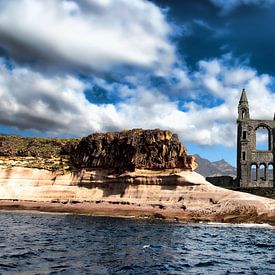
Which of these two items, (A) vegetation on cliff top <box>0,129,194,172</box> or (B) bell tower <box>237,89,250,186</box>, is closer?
(A) vegetation on cliff top <box>0,129,194,172</box>

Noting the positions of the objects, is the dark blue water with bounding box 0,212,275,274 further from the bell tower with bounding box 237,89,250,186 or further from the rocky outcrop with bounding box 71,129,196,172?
the bell tower with bounding box 237,89,250,186

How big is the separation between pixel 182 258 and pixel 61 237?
11.1m

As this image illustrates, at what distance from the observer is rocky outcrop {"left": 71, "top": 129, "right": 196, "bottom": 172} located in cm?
6156

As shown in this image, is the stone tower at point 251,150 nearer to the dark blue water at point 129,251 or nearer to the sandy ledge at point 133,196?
the sandy ledge at point 133,196

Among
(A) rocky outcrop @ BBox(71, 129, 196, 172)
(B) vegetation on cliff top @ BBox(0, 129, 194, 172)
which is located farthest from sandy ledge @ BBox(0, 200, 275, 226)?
(B) vegetation on cliff top @ BBox(0, 129, 194, 172)

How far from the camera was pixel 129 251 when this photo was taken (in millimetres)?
25266

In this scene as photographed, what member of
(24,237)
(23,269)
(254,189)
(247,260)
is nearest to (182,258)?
(247,260)

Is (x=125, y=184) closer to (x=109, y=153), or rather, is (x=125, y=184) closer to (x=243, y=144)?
(x=109, y=153)

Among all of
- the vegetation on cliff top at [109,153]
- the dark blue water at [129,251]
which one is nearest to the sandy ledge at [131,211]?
the vegetation on cliff top at [109,153]

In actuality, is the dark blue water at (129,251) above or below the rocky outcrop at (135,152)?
below

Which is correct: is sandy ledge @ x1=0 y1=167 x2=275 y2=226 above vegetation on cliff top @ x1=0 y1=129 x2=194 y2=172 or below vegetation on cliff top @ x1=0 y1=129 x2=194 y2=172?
below

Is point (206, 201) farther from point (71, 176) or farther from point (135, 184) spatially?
point (71, 176)

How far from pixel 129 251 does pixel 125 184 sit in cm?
3764

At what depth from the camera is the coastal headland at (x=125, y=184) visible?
52344 millimetres
